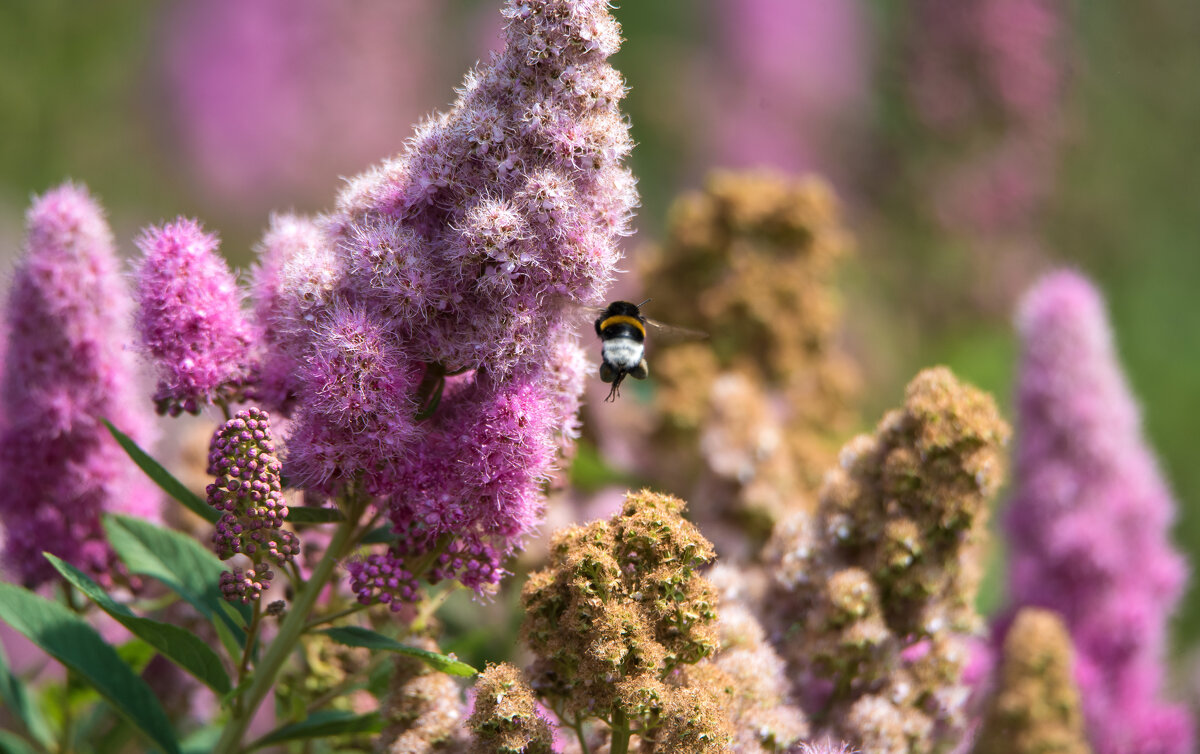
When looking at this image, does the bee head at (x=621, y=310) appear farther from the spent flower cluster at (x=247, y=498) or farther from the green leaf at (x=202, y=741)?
the green leaf at (x=202, y=741)

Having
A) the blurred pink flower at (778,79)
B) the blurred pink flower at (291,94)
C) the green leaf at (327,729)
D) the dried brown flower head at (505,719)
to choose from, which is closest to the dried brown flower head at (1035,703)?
the dried brown flower head at (505,719)

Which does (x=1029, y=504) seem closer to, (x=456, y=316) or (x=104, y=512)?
(x=456, y=316)

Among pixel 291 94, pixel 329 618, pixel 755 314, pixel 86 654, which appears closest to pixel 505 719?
pixel 329 618

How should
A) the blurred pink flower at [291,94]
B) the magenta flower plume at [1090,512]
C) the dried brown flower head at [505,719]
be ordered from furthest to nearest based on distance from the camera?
the blurred pink flower at [291,94], the magenta flower plume at [1090,512], the dried brown flower head at [505,719]

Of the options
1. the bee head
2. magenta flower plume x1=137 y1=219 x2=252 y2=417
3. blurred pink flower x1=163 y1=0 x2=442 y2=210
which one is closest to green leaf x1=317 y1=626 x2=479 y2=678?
magenta flower plume x1=137 y1=219 x2=252 y2=417

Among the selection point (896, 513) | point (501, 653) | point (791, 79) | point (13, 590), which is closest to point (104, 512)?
point (13, 590)
